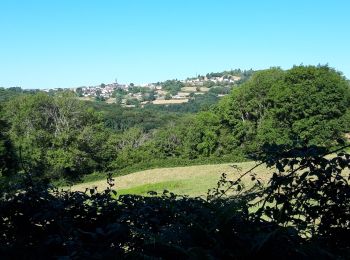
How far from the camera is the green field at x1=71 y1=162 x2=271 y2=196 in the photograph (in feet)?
88.2

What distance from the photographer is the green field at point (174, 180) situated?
88.2 feet

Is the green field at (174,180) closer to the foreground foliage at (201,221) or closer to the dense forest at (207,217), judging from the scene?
the dense forest at (207,217)

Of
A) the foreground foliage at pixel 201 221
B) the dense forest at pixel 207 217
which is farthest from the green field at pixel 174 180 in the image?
the foreground foliage at pixel 201 221

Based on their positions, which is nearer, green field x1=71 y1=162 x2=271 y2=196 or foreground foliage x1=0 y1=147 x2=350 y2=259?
foreground foliage x1=0 y1=147 x2=350 y2=259

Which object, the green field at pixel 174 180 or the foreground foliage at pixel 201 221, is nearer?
the foreground foliage at pixel 201 221

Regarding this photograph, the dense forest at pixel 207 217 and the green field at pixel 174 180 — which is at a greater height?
the dense forest at pixel 207 217

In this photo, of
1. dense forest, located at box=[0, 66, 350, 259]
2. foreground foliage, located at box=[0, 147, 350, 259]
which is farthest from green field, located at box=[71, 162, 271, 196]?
foreground foliage, located at box=[0, 147, 350, 259]

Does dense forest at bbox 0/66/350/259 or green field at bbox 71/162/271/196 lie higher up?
dense forest at bbox 0/66/350/259

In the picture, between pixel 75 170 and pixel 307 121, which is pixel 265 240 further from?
pixel 75 170

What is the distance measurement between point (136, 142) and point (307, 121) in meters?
34.7

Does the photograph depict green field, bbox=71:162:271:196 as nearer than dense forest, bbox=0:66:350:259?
No

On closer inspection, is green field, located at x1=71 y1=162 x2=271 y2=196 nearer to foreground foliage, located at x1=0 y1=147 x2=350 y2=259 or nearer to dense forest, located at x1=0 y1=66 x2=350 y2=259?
dense forest, located at x1=0 y1=66 x2=350 y2=259

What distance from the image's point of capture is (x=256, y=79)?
50.0 meters

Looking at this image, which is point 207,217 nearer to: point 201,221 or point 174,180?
point 201,221
